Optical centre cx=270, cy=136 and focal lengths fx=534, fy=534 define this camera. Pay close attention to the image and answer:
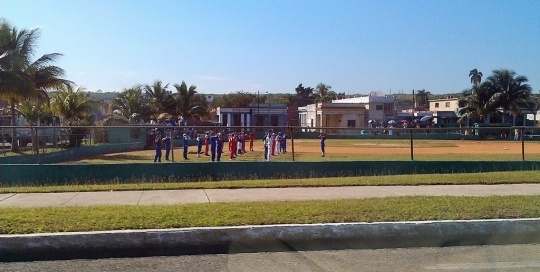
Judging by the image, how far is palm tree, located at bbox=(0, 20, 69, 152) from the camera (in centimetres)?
2402

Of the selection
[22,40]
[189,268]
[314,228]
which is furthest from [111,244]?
[22,40]

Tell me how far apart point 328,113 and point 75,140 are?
55.6 m

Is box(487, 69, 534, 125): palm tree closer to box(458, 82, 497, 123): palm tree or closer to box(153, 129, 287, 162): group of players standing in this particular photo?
box(458, 82, 497, 123): palm tree

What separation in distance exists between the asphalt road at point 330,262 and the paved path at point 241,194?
3676 millimetres

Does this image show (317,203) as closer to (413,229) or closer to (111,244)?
(413,229)

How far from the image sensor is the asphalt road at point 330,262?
20.0 ft

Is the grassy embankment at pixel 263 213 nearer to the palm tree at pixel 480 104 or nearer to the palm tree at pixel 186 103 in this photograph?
the palm tree at pixel 186 103

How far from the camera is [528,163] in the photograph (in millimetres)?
17266

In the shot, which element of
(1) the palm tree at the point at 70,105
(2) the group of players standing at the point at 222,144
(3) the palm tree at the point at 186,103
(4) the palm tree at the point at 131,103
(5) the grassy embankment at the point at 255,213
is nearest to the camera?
(5) the grassy embankment at the point at 255,213

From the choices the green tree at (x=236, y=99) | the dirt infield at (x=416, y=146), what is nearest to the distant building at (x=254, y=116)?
the green tree at (x=236, y=99)

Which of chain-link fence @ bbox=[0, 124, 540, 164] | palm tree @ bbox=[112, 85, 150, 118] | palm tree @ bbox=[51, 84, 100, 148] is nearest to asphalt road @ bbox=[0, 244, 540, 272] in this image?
chain-link fence @ bbox=[0, 124, 540, 164]

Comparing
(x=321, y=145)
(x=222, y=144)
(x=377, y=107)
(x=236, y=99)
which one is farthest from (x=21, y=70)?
(x=236, y=99)

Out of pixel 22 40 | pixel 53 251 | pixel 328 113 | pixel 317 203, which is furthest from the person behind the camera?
pixel 328 113

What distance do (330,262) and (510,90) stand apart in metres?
66.7
